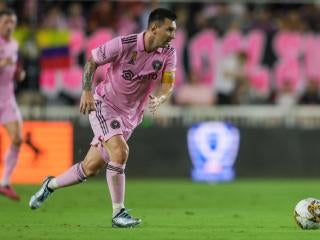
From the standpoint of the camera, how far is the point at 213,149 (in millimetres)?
19766

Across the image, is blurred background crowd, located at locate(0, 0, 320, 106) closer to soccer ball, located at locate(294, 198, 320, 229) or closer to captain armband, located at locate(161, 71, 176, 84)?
captain armband, located at locate(161, 71, 176, 84)

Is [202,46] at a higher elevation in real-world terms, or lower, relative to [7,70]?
higher

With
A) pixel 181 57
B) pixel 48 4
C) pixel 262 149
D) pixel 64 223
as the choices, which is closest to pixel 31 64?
pixel 48 4

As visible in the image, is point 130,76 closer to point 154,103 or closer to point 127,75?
point 127,75

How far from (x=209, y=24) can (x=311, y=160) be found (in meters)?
3.84

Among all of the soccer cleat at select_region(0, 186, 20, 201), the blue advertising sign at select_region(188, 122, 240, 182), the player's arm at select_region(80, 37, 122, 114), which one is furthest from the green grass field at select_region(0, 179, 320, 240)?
the player's arm at select_region(80, 37, 122, 114)

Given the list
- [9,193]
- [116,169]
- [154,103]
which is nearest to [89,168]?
[116,169]

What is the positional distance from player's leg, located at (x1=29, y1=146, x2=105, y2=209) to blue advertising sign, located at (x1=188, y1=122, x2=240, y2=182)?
8.52m

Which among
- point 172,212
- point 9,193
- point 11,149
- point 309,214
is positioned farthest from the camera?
point 11,149

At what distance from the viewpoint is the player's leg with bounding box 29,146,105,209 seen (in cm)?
1101

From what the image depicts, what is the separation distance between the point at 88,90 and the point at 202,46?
36.1ft

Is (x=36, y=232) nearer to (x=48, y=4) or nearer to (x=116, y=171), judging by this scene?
(x=116, y=171)

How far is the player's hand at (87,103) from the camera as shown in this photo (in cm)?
1049

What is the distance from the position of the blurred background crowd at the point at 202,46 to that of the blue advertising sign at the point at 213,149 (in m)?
0.94
